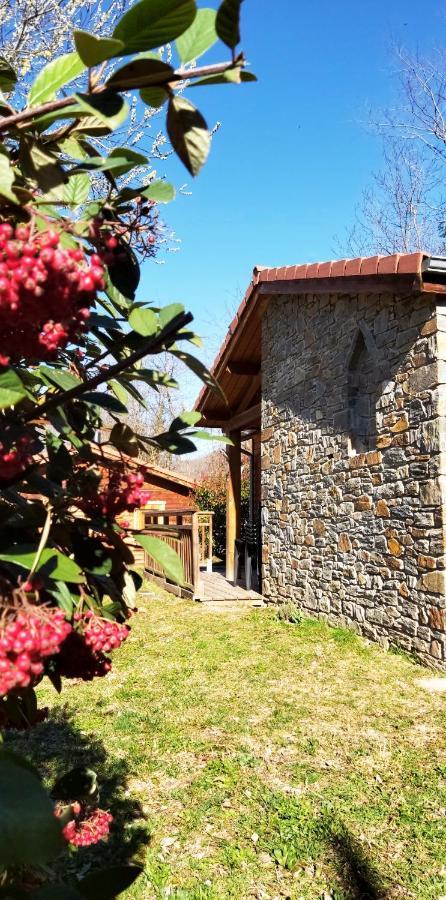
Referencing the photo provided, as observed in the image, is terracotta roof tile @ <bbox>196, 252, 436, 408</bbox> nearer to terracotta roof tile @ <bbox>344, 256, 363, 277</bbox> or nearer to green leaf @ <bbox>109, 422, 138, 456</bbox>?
terracotta roof tile @ <bbox>344, 256, 363, 277</bbox>

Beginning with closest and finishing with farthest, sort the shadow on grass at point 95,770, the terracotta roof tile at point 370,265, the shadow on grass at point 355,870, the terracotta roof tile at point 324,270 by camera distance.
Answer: the shadow on grass at point 355,870
the shadow on grass at point 95,770
the terracotta roof tile at point 370,265
the terracotta roof tile at point 324,270

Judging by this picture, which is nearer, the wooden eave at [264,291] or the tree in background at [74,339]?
the tree in background at [74,339]

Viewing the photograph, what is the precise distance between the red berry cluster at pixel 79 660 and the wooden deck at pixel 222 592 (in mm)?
8659

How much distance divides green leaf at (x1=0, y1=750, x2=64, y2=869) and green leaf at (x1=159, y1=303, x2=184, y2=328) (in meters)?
0.65

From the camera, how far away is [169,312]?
0.99m

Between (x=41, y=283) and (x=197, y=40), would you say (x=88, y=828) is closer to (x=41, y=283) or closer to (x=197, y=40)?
(x=41, y=283)

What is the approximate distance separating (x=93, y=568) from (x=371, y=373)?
628cm

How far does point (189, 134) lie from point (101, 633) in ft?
2.47

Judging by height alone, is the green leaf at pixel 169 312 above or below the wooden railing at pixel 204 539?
above

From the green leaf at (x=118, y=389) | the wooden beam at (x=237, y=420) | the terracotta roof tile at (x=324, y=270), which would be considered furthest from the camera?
the wooden beam at (x=237, y=420)

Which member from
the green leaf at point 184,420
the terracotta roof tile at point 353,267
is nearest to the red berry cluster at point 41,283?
the green leaf at point 184,420

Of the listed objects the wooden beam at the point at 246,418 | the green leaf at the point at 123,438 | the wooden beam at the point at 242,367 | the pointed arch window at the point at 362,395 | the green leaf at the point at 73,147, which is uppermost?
the wooden beam at the point at 242,367

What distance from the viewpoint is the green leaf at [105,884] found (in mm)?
1017

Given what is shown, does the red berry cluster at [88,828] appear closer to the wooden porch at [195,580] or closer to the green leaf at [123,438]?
the green leaf at [123,438]
